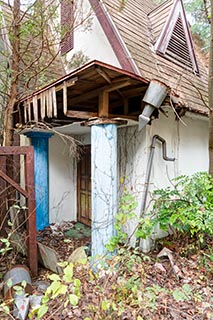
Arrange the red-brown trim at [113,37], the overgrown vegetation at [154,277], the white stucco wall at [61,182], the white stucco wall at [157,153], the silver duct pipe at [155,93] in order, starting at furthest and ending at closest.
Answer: the white stucco wall at [61,182] < the white stucco wall at [157,153] < the red-brown trim at [113,37] < the silver duct pipe at [155,93] < the overgrown vegetation at [154,277]

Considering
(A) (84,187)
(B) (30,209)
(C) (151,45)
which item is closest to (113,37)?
(C) (151,45)

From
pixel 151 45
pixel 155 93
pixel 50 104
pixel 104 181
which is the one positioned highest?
pixel 151 45

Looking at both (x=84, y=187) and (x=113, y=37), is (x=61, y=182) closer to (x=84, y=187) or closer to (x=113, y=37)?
(x=84, y=187)

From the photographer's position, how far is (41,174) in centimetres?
716

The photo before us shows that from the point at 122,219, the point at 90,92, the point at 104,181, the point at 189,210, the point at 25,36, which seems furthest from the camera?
the point at 25,36

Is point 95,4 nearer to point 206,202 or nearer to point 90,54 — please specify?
point 90,54

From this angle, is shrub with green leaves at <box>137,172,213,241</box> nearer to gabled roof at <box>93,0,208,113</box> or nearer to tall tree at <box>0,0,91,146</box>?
gabled roof at <box>93,0,208,113</box>

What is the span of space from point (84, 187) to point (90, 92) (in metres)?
3.88

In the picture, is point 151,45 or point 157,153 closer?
point 157,153

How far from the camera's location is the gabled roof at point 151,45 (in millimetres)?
5531

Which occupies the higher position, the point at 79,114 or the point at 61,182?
the point at 79,114

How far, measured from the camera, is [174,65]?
6.92 meters

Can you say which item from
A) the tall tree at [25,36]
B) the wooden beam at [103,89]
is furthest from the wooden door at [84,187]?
the tall tree at [25,36]

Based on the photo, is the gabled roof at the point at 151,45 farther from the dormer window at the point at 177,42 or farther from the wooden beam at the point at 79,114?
the wooden beam at the point at 79,114
